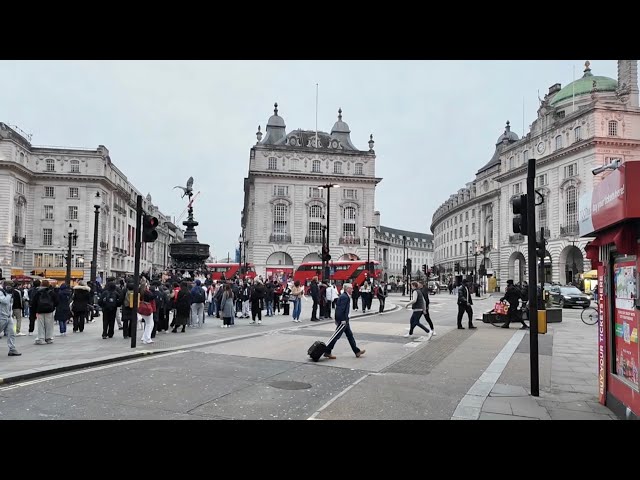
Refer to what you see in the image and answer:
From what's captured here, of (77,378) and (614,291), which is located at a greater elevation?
(614,291)

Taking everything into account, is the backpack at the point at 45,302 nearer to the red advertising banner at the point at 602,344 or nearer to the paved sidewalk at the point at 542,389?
the paved sidewalk at the point at 542,389

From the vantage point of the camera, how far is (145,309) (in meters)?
13.6

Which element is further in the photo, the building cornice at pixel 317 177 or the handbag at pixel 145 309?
the building cornice at pixel 317 177

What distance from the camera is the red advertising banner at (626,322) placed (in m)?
6.11

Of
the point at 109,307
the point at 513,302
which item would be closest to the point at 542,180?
the point at 513,302

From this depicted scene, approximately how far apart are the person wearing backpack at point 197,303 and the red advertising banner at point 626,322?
13675mm

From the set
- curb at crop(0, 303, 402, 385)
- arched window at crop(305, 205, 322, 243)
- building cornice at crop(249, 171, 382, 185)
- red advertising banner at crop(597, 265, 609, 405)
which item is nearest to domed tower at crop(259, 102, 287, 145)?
building cornice at crop(249, 171, 382, 185)

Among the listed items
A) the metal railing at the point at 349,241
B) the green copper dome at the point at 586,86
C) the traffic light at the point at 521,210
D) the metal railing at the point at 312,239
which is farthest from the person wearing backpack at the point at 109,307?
the green copper dome at the point at 586,86

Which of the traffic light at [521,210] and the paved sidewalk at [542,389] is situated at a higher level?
the traffic light at [521,210]

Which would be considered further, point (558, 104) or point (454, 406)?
point (558, 104)
